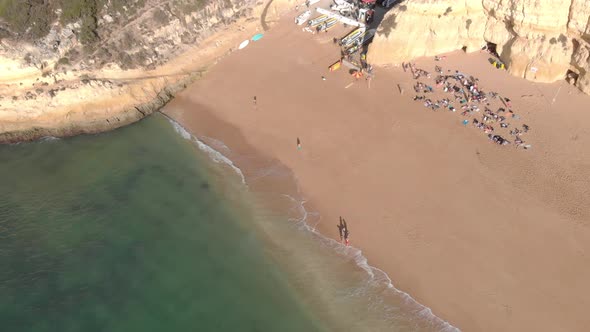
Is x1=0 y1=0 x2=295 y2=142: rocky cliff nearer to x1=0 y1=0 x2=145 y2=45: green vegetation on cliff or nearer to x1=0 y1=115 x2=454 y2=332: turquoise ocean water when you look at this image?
x1=0 y1=0 x2=145 y2=45: green vegetation on cliff

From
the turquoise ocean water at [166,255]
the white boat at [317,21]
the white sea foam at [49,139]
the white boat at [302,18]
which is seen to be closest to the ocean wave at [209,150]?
the turquoise ocean water at [166,255]

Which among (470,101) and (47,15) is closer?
(470,101)

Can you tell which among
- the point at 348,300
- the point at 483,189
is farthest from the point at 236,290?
the point at 483,189

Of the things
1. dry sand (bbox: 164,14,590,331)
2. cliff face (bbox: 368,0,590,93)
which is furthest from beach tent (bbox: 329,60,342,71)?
cliff face (bbox: 368,0,590,93)

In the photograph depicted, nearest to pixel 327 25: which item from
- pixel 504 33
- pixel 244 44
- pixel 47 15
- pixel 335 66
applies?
pixel 335 66

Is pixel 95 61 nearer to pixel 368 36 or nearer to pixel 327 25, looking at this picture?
pixel 327 25

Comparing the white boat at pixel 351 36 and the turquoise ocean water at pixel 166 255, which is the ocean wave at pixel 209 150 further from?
the white boat at pixel 351 36
